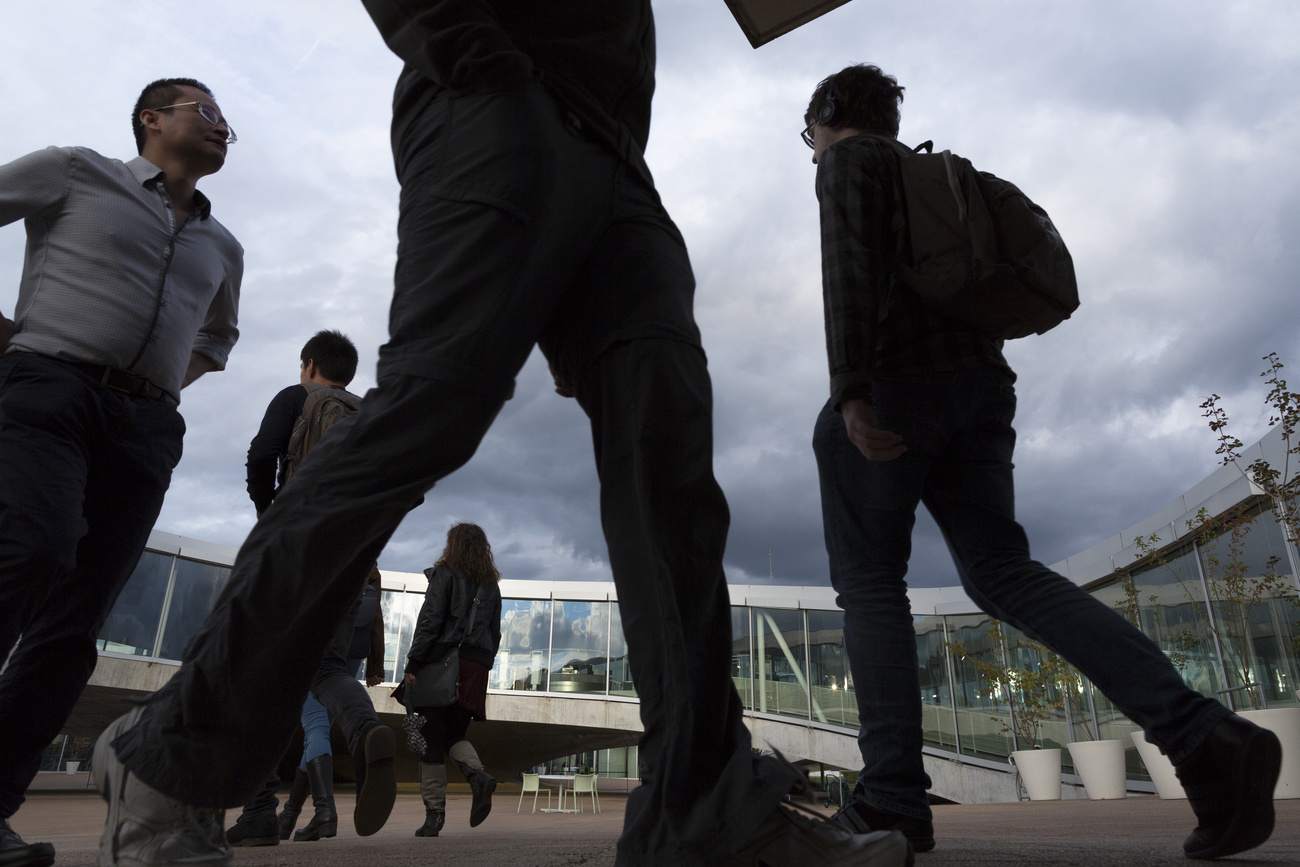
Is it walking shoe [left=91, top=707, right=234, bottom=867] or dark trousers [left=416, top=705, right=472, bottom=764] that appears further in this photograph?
dark trousers [left=416, top=705, right=472, bottom=764]

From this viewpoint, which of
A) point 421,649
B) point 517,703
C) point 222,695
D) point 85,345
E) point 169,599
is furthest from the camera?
point 517,703

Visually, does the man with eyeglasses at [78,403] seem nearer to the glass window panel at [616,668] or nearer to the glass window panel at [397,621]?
the glass window panel at [616,668]

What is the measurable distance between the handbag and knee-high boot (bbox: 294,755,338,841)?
873 millimetres

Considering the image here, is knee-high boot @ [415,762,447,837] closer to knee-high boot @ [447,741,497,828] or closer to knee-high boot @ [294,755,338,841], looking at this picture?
knee-high boot @ [447,741,497,828]

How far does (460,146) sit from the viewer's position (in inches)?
45.4

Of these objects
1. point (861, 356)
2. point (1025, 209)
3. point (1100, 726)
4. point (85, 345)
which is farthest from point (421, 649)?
point (1100, 726)

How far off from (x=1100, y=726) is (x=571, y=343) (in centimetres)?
1579

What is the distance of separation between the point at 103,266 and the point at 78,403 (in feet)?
1.37

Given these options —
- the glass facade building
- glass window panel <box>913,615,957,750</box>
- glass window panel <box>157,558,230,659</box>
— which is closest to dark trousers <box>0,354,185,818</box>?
the glass facade building

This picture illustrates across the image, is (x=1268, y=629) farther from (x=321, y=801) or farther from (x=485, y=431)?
(x=485, y=431)

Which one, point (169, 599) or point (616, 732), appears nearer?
point (169, 599)

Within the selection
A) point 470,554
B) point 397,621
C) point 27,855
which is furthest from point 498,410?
point 397,621

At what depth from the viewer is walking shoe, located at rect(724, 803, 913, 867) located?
3.26 feet

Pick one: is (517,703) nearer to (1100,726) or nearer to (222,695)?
(1100,726)
